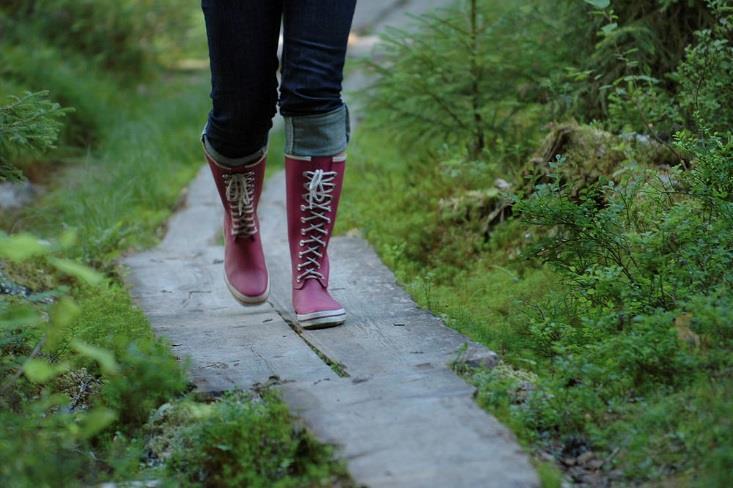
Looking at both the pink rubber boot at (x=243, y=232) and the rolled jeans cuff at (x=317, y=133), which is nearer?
the rolled jeans cuff at (x=317, y=133)

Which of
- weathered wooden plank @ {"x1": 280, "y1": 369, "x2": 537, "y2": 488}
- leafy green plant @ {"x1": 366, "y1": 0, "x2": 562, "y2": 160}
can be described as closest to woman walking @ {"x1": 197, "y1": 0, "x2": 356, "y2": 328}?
weathered wooden plank @ {"x1": 280, "y1": 369, "x2": 537, "y2": 488}

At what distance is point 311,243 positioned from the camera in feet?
10.1

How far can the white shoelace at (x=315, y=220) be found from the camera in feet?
9.93

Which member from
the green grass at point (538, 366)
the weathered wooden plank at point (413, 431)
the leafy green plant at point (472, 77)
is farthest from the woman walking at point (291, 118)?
the leafy green plant at point (472, 77)

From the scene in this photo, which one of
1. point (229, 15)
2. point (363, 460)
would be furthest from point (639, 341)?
point (229, 15)

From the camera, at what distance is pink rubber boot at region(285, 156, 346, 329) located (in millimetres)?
3020

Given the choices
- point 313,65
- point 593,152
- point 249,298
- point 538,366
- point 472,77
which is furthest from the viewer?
point 472,77

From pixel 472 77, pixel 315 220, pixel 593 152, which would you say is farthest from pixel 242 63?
pixel 472 77

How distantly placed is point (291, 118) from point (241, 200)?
0.49 metres

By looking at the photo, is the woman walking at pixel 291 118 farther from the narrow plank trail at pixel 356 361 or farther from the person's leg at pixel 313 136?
the narrow plank trail at pixel 356 361

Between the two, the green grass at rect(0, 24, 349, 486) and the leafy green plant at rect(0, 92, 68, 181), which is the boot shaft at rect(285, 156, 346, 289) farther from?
the leafy green plant at rect(0, 92, 68, 181)

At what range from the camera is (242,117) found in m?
3.02

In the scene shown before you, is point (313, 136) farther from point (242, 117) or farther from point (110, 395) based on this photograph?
point (110, 395)

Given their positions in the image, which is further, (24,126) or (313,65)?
(24,126)
